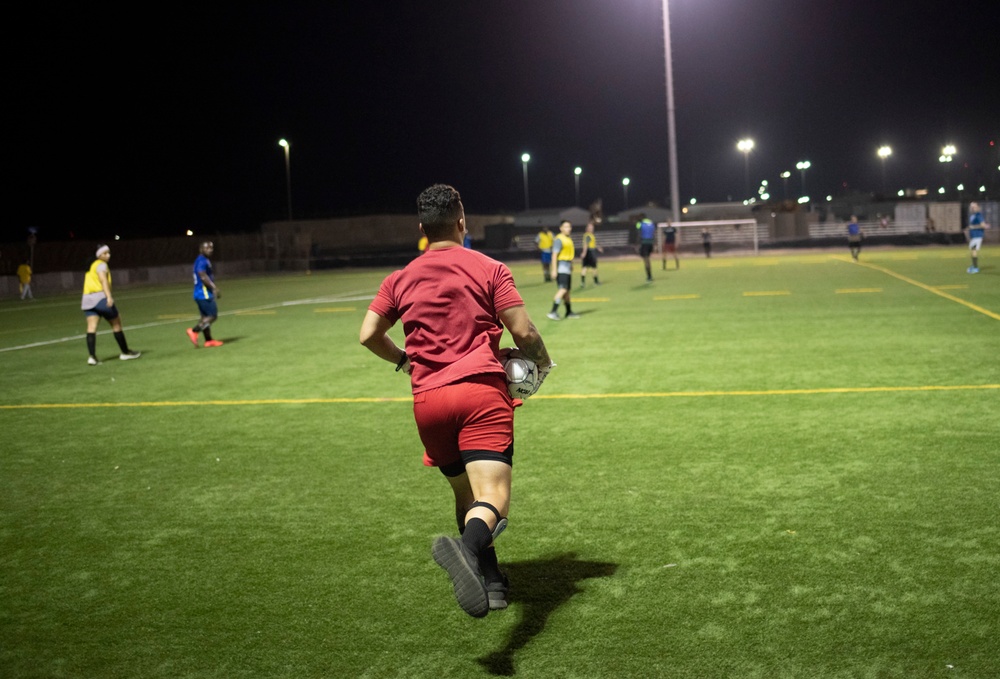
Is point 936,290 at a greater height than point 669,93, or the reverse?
point 669,93

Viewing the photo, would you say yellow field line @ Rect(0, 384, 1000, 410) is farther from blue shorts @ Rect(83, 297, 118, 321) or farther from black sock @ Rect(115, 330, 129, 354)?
black sock @ Rect(115, 330, 129, 354)

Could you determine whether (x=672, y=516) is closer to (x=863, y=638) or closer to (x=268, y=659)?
(x=863, y=638)

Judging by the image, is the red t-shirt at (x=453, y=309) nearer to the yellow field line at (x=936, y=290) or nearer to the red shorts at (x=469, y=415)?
the red shorts at (x=469, y=415)

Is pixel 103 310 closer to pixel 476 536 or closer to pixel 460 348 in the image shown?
pixel 460 348

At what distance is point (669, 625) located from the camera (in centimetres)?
416

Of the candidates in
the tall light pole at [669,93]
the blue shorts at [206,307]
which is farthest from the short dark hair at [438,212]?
the tall light pole at [669,93]

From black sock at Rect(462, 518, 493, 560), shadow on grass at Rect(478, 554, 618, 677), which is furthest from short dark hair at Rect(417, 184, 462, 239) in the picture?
shadow on grass at Rect(478, 554, 618, 677)

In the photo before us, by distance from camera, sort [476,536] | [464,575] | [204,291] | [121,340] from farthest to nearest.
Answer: [204,291], [121,340], [476,536], [464,575]

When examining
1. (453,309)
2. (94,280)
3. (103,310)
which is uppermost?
(94,280)

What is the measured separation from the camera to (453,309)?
4.00m

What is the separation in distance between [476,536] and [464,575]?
0.21 m

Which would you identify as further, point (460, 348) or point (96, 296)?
point (96, 296)

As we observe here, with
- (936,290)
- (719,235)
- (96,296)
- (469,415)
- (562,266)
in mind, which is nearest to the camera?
(469,415)

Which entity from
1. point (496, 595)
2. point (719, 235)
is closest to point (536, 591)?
point (496, 595)
